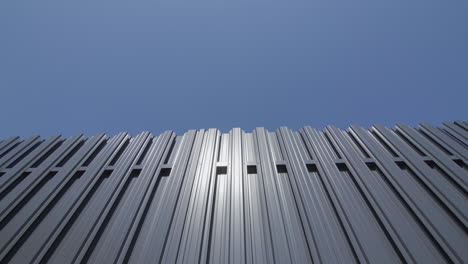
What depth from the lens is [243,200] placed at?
11.7 ft

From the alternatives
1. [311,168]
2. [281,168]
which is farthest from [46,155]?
[311,168]

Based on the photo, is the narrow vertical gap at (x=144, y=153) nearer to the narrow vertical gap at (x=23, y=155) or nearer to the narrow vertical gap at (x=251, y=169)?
the narrow vertical gap at (x=251, y=169)

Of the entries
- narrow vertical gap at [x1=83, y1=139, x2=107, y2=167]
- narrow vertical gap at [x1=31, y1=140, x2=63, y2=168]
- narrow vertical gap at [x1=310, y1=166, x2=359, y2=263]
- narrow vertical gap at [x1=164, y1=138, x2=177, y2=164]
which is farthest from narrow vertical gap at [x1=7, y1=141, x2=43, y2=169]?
narrow vertical gap at [x1=310, y1=166, x2=359, y2=263]

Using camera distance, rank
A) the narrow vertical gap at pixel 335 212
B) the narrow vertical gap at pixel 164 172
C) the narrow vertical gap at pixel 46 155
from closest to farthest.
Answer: the narrow vertical gap at pixel 335 212, the narrow vertical gap at pixel 164 172, the narrow vertical gap at pixel 46 155

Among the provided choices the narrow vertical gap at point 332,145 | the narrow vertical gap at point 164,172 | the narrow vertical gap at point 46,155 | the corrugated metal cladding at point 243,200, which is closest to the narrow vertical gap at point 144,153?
the corrugated metal cladding at point 243,200

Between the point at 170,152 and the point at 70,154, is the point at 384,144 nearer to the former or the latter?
the point at 170,152

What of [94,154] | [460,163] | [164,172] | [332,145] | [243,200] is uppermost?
[332,145]

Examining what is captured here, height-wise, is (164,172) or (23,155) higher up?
(23,155)

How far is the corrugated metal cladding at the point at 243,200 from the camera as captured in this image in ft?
8.92

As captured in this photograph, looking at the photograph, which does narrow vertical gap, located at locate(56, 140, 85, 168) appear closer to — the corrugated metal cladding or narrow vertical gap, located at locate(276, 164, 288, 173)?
the corrugated metal cladding

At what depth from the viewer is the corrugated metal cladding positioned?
2719 millimetres

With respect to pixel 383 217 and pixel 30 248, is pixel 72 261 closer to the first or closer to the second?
pixel 30 248

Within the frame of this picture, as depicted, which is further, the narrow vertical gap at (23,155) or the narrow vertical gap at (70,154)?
the narrow vertical gap at (23,155)

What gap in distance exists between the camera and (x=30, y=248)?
286 centimetres
